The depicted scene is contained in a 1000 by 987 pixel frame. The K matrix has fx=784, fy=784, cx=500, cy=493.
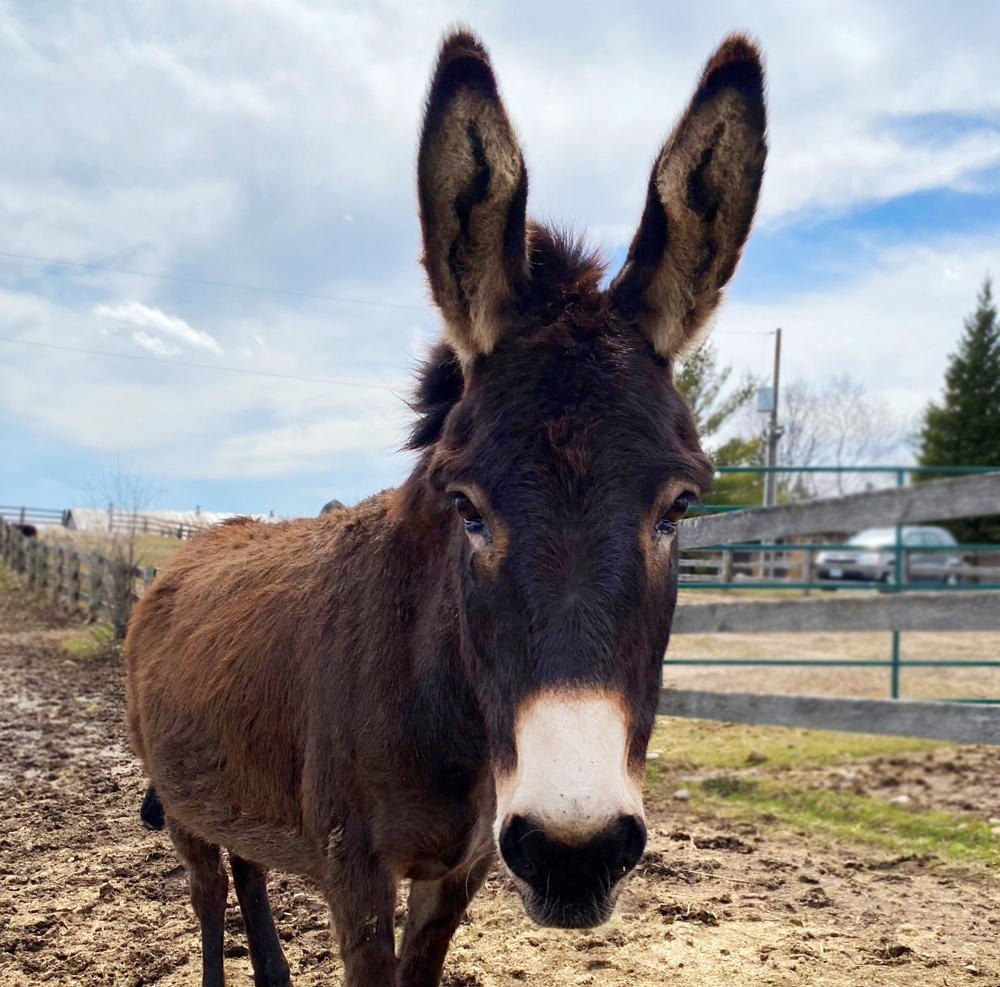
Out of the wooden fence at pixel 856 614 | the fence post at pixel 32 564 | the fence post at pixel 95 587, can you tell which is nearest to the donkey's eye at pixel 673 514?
the wooden fence at pixel 856 614

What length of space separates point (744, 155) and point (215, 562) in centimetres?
292

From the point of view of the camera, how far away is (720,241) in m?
2.27

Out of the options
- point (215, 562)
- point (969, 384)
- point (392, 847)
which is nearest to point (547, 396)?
point (392, 847)

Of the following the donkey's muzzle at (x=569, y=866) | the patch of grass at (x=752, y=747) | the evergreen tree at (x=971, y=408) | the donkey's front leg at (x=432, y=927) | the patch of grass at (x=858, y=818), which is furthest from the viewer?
the evergreen tree at (x=971, y=408)

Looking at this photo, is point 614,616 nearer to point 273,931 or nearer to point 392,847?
point 392,847

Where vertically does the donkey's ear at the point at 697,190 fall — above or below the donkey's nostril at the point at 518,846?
above

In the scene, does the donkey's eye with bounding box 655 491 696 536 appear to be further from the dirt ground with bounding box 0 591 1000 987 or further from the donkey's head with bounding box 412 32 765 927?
the dirt ground with bounding box 0 591 1000 987

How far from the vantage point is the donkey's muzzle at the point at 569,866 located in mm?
1479

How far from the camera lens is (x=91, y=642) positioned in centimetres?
1263

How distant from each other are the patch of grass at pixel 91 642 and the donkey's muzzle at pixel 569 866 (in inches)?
463

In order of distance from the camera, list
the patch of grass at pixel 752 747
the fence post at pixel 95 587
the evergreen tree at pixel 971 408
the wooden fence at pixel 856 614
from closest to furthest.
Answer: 1. the wooden fence at pixel 856 614
2. the patch of grass at pixel 752 747
3. the fence post at pixel 95 587
4. the evergreen tree at pixel 971 408

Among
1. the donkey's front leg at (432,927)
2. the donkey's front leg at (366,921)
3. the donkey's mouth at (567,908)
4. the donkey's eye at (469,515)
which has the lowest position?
the donkey's front leg at (432,927)

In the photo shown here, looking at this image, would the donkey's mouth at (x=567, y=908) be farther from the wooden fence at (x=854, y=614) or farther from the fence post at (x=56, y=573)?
the fence post at (x=56, y=573)

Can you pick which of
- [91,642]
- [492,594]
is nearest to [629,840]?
[492,594]
